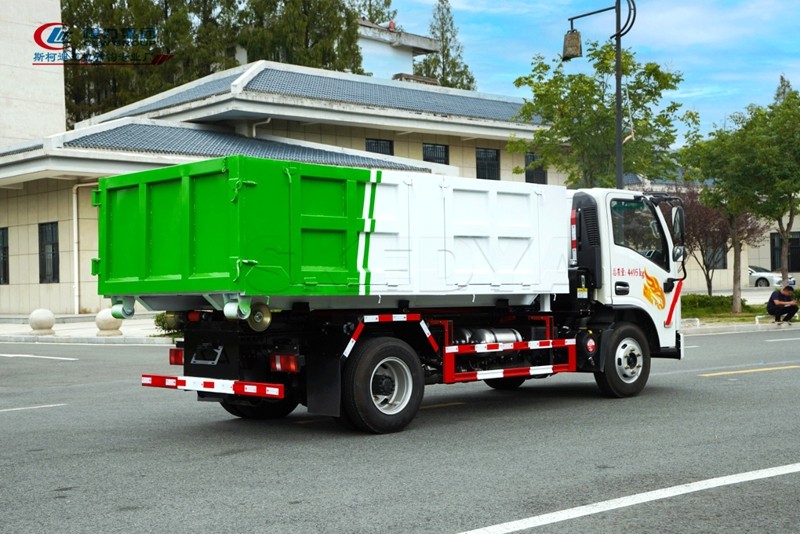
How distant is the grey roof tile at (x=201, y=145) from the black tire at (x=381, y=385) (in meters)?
22.0

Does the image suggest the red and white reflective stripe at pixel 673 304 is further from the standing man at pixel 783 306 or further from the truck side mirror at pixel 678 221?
the standing man at pixel 783 306

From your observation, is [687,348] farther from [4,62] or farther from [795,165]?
[4,62]

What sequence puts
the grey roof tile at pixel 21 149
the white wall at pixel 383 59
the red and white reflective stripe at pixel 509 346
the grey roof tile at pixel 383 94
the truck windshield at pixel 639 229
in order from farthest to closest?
the white wall at pixel 383 59 < the grey roof tile at pixel 383 94 < the grey roof tile at pixel 21 149 < the truck windshield at pixel 639 229 < the red and white reflective stripe at pixel 509 346

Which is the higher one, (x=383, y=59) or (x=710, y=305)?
(x=383, y=59)

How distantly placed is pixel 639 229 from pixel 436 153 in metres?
→ 33.7

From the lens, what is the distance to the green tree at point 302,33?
186 ft

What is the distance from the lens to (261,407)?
1066cm

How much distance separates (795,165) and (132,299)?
82.2ft

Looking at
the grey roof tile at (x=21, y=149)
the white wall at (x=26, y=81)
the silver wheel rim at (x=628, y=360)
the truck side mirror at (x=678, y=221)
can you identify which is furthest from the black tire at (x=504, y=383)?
the white wall at (x=26, y=81)

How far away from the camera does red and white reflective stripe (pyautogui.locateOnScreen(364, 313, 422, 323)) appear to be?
9.48 meters

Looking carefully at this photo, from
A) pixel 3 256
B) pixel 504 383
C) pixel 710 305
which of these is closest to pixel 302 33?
pixel 3 256

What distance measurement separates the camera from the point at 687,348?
20.4 metres

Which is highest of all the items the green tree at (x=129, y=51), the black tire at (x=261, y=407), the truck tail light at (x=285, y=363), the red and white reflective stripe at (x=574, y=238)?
the green tree at (x=129, y=51)

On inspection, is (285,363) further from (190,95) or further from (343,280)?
(190,95)
